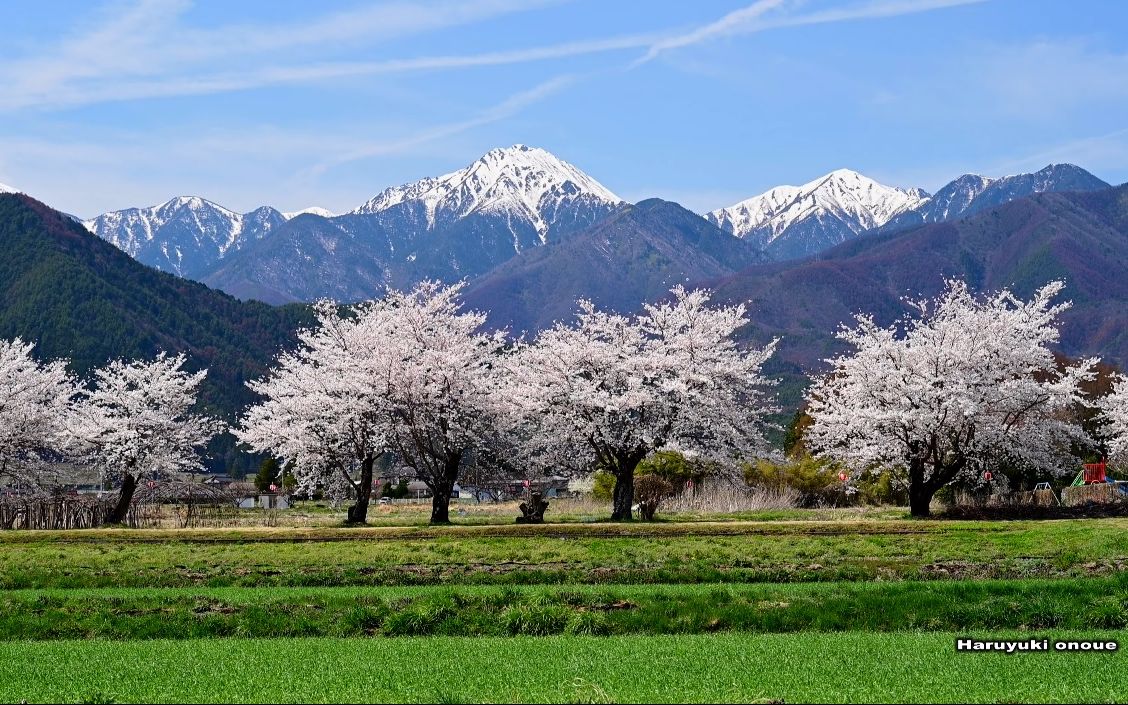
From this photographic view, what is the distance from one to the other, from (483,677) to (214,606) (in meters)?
8.70

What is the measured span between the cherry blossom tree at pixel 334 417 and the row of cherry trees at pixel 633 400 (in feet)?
0.31

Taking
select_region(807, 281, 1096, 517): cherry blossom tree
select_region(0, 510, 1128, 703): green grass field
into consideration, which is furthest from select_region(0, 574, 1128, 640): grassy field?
select_region(807, 281, 1096, 517): cherry blossom tree

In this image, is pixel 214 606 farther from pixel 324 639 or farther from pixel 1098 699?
pixel 1098 699

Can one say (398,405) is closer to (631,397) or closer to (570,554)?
(631,397)

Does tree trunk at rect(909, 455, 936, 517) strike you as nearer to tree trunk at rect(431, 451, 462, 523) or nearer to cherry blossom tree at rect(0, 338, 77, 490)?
tree trunk at rect(431, 451, 462, 523)

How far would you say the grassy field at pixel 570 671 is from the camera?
11.5 meters

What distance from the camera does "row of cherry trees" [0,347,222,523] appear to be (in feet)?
172

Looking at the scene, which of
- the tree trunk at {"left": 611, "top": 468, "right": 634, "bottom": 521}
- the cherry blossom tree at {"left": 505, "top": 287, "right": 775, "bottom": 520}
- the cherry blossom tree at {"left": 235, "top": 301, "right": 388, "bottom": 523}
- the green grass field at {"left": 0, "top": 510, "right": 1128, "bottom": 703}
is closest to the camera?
the green grass field at {"left": 0, "top": 510, "right": 1128, "bottom": 703}

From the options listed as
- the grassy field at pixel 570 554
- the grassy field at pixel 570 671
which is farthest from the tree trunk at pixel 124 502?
the grassy field at pixel 570 671

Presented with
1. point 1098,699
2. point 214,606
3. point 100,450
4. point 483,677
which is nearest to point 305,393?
point 100,450

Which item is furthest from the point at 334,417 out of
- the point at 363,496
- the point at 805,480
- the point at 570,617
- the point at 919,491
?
the point at 570,617

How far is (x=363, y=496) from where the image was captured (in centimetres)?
4497

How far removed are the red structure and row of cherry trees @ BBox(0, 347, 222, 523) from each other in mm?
46548

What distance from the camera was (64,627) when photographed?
61.3 ft
